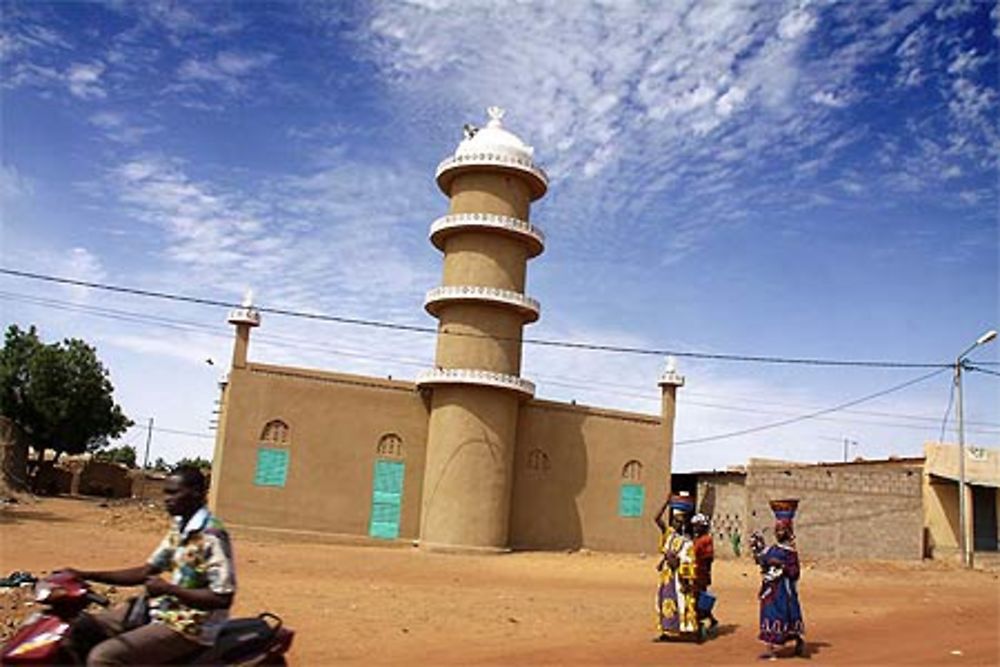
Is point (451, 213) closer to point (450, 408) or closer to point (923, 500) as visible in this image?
point (450, 408)

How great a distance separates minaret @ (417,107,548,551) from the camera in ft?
77.5

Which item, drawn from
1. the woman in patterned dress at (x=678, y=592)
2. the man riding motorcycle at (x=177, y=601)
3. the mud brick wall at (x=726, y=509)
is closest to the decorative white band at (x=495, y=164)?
the mud brick wall at (x=726, y=509)

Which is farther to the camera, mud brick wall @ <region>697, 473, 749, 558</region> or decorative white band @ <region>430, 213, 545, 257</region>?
mud brick wall @ <region>697, 473, 749, 558</region>

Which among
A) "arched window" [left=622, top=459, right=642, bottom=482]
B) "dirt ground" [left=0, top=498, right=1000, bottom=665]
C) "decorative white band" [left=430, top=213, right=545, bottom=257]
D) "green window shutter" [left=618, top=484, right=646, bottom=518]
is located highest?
"decorative white band" [left=430, top=213, right=545, bottom=257]

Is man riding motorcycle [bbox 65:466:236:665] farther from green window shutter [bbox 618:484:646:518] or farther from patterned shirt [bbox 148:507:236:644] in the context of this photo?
green window shutter [bbox 618:484:646:518]

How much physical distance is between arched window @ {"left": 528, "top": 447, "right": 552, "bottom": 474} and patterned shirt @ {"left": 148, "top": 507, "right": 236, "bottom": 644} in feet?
70.0

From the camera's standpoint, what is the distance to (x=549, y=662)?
28.3 feet

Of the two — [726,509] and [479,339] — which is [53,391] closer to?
[479,339]

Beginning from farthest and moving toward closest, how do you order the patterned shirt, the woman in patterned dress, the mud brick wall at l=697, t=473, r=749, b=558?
the mud brick wall at l=697, t=473, r=749, b=558
the woman in patterned dress
the patterned shirt

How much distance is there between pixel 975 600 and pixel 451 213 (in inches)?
618

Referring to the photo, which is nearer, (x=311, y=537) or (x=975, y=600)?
(x=975, y=600)

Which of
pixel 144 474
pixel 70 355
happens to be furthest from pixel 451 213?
pixel 144 474

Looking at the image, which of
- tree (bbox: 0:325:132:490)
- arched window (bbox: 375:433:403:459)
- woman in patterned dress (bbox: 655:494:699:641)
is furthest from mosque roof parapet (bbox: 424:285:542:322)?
tree (bbox: 0:325:132:490)

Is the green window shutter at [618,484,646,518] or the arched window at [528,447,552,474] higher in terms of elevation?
the arched window at [528,447,552,474]
